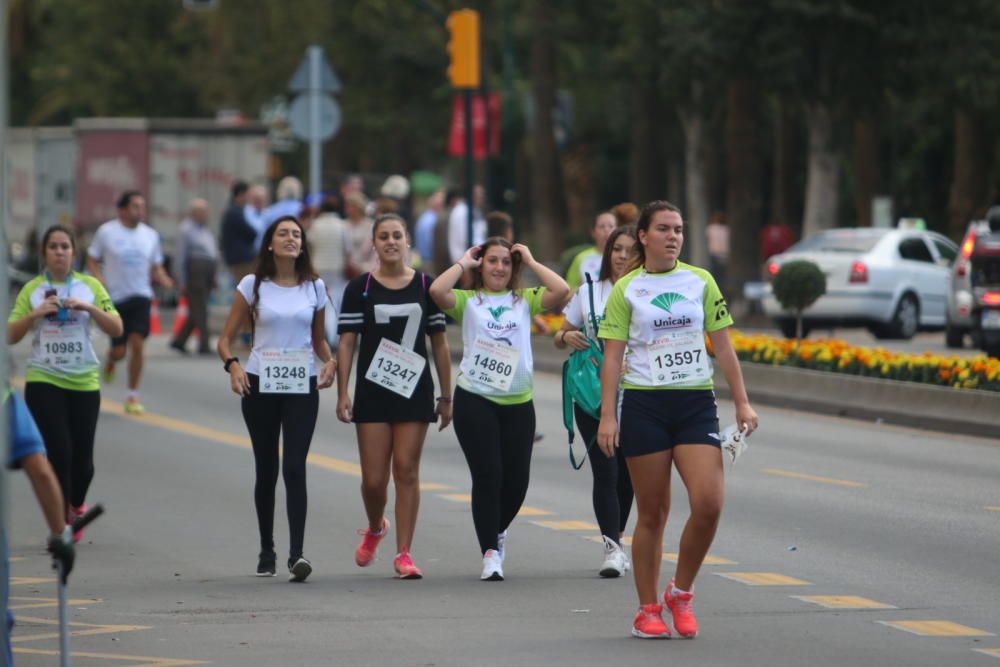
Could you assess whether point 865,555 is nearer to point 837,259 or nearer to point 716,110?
point 837,259

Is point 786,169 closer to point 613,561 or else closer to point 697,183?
point 697,183

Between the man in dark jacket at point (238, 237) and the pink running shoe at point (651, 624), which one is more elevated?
the man in dark jacket at point (238, 237)

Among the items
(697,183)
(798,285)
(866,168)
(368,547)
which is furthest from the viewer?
(697,183)

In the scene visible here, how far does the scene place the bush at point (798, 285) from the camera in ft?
77.8

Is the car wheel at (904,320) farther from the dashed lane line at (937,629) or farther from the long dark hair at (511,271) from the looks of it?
the dashed lane line at (937,629)

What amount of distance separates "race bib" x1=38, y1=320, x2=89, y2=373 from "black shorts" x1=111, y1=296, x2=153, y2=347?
7237 mm

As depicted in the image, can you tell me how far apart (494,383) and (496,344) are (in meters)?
0.19

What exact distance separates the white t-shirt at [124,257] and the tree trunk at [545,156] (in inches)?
1020

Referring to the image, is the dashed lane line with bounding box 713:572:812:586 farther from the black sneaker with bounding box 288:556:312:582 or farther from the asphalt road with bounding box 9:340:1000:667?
the black sneaker with bounding box 288:556:312:582

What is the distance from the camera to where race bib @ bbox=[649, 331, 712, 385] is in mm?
8867

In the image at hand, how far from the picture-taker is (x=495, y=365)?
34.9 ft

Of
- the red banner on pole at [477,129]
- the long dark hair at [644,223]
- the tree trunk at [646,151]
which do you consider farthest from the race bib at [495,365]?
the tree trunk at [646,151]

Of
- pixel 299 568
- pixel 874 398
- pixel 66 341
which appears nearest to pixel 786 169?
pixel 874 398

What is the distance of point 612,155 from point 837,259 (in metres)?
41.3
